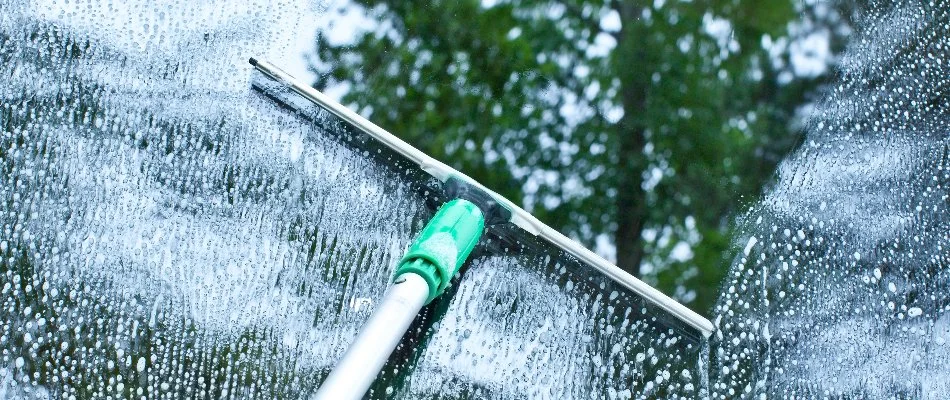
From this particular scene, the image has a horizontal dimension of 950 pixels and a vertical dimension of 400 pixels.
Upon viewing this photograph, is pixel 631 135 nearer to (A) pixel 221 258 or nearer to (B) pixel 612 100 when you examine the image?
(B) pixel 612 100

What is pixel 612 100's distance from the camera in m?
0.80

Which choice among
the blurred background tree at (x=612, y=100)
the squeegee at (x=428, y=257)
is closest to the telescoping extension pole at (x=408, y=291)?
the squeegee at (x=428, y=257)

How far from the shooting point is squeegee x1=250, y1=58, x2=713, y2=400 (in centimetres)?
56

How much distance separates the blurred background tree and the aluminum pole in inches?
7.1

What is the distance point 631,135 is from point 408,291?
1.01 ft

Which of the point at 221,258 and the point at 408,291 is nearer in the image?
the point at 408,291

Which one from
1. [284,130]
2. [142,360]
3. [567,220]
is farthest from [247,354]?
[567,220]

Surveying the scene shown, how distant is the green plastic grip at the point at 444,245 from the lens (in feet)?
2.02

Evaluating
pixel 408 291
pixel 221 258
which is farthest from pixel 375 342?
pixel 221 258

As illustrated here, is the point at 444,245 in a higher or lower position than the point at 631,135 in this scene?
lower

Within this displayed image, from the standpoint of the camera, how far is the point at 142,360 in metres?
0.69

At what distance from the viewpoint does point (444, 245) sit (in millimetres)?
625

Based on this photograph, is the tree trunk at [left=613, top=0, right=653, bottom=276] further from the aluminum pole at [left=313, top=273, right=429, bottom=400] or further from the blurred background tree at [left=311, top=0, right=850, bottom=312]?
the aluminum pole at [left=313, top=273, right=429, bottom=400]

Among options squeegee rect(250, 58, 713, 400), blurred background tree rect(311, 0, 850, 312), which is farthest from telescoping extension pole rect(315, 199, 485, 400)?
blurred background tree rect(311, 0, 850, 312)
